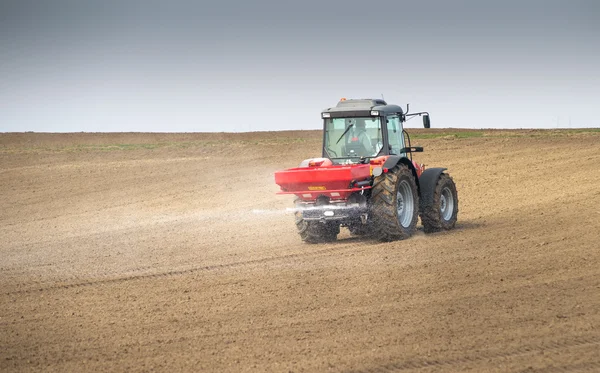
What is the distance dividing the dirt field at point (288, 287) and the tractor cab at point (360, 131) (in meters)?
1.54

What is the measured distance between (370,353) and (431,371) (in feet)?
2.34

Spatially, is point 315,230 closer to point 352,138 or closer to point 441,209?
point 352,138

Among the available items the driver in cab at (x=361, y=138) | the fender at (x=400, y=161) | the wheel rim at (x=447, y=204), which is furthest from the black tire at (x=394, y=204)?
the wheel rim at (x=447, y=204)

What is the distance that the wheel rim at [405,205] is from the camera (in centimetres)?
1420

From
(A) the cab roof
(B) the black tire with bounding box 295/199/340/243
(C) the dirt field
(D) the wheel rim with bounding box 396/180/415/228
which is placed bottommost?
→ (C) the dirt field

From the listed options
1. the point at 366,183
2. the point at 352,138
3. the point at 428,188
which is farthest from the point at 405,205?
the point at 352,138

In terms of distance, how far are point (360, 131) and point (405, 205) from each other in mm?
1460

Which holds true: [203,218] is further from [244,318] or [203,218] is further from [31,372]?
[31,372]

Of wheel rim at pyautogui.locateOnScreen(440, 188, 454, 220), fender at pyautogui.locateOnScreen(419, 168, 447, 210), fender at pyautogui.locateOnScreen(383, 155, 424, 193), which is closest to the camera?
fender at pyautogui.locateOnScreen(383, 155, 424, 193)

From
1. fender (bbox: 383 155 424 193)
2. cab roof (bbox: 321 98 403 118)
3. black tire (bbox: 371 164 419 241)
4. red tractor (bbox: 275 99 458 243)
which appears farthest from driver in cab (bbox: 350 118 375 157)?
black tire (bbox: 371 164 419 241)

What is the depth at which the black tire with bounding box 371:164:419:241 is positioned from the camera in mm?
13406

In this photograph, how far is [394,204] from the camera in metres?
13.5

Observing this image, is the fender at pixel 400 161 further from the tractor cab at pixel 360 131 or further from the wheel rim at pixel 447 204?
the wheel rim at pixel 447 204

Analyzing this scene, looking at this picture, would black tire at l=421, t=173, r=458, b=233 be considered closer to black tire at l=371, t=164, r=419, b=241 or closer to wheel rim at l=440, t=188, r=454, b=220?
wheel rim at l=440, t=188, r=454, b=220
